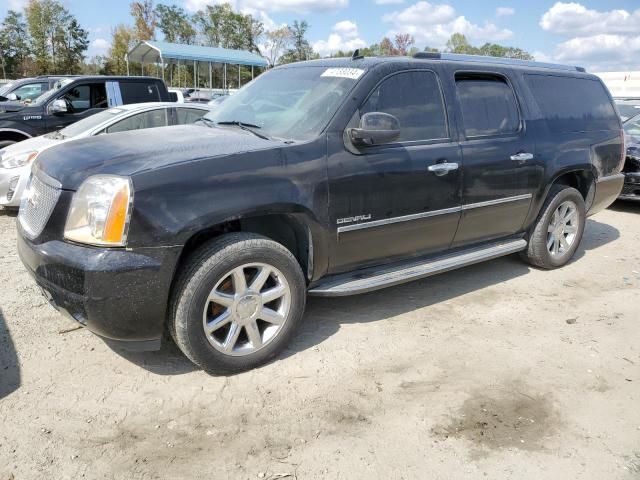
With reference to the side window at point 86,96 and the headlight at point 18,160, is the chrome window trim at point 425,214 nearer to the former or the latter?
the headlight at point 18,160

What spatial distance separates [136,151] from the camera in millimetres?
3029

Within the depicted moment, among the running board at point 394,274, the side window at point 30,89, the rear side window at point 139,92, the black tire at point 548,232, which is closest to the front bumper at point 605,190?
the black tire at point 548,232

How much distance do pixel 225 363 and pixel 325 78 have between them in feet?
6.98

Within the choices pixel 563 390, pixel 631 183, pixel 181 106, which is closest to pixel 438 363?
pixel 563 390

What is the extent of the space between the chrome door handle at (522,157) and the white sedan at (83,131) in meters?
3.61

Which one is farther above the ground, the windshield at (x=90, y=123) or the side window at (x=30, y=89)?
the side window at (x=30, y=89)

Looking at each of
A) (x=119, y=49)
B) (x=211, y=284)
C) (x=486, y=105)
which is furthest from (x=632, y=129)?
(x=119, y=49)

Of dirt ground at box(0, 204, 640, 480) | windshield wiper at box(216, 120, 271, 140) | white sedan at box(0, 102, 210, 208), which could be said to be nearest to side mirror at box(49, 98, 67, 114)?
white sedan at box(0, 102, 210, 208)

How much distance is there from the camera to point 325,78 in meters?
3.80

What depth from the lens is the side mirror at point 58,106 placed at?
822 cm

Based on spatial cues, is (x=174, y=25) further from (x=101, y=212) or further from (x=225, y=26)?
(x=101, y=212)

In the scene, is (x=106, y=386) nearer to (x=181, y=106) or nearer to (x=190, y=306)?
(x=190, y=306)

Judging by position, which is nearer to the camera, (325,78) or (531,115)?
(325,78)

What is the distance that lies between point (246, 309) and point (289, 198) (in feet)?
2.37
